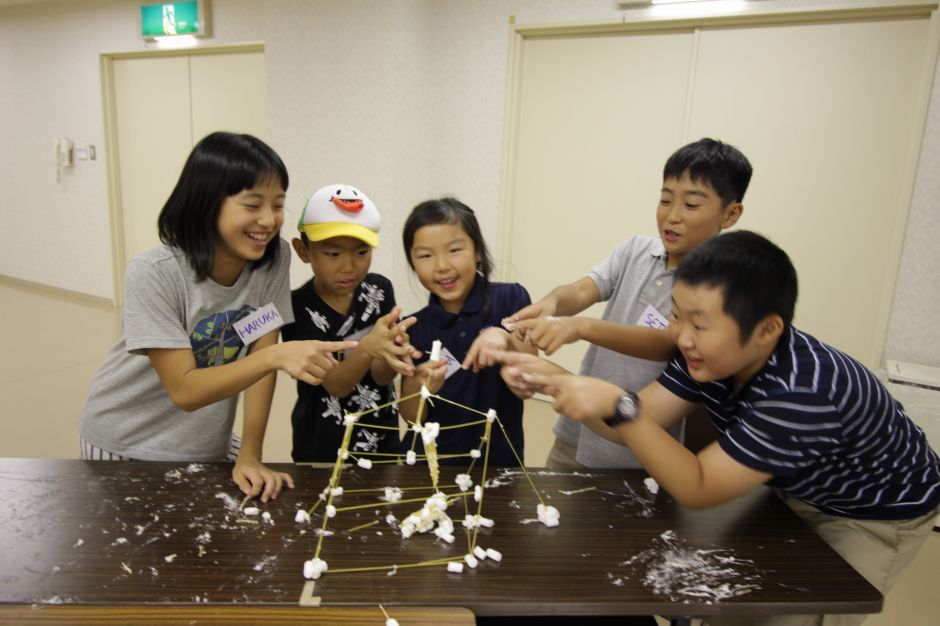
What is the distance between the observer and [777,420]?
1196 mm

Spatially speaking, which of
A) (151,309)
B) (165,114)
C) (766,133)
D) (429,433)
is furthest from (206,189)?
(165,114)

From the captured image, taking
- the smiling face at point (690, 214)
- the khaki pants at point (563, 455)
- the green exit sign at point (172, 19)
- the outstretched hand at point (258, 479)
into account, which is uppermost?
the green exit sign at point (172, 19)

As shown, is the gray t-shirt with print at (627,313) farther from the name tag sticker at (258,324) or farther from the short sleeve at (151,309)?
the short sleeve at (151,309)

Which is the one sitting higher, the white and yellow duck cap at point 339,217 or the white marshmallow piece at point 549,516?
the white and yellow duck cap at point 339,217

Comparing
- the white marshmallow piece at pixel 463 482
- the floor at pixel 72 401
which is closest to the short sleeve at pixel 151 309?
the white marshmallow piece at pixel 463 482

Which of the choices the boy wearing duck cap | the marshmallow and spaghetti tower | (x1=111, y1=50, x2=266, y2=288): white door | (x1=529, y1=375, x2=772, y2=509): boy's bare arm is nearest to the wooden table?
the marshmallow and spaghetti tower

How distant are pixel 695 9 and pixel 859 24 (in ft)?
2.82

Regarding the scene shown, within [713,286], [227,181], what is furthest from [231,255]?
[713,286]

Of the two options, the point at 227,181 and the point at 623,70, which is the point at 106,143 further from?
the point at 227,181

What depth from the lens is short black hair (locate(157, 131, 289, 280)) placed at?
149 centimetres

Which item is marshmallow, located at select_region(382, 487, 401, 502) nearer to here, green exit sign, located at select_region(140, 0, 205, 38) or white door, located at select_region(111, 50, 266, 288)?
white door, located at select_region(111, 50, 266, 288)

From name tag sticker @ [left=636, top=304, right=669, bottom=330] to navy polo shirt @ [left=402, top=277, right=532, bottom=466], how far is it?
0.41 metres

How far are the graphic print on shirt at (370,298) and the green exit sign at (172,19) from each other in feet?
15.1

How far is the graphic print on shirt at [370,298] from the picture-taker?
1860 millimetres
